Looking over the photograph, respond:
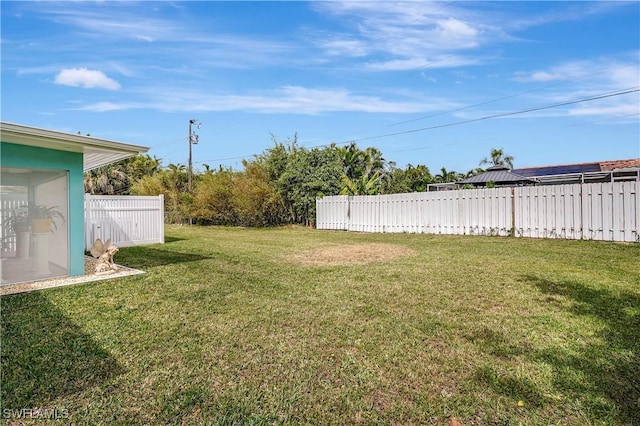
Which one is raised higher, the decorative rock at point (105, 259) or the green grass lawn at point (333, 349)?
the decorative rock at point (105, 259)

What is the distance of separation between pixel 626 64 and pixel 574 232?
804 cm

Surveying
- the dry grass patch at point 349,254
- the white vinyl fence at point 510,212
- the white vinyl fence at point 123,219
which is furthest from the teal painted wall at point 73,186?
the white vinyl fence at point 510,212

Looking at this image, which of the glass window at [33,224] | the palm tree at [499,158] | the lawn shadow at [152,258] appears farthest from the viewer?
the palm tree at [499,158]

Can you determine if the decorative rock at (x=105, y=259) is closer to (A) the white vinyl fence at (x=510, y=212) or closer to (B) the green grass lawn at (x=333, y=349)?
(B) the green grass lawn at (x=333, y=349)

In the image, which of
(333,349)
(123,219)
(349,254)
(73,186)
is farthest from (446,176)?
(333,349)

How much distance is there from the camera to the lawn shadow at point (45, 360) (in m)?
2.37

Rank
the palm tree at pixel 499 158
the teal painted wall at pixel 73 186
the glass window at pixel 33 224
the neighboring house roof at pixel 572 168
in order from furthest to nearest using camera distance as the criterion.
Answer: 1. the palm tree at pixel 499 158
2. the neighboring house roof at pixel 572 168
3. the teal painted wall at pixel 73 186
4. the glass window at pixel 33 224

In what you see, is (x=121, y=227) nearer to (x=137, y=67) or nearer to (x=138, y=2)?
(x=137, y=67)

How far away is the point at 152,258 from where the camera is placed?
8.06 meters

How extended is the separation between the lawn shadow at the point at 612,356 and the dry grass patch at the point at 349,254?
3872 millimetres

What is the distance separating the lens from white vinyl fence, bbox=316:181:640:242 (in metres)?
8.84

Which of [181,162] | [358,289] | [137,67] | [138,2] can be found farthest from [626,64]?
[181,162]

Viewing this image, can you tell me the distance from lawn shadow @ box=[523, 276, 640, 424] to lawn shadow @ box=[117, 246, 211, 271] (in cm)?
665

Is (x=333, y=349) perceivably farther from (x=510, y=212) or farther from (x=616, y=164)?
(x=616, y=164)
